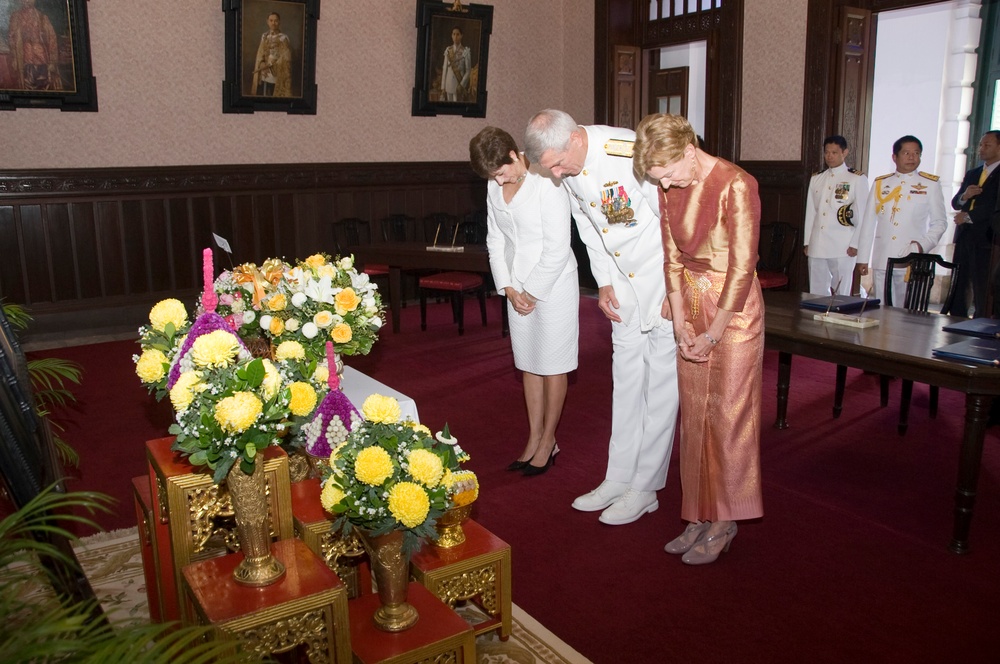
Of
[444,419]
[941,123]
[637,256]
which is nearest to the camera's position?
[637,256]

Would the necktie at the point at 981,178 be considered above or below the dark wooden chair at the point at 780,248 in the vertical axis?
above

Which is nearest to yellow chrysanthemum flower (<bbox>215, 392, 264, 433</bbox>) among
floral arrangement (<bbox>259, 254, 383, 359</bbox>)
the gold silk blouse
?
floral arrangement (<bbox>259, 254, 383, 359</bbox>)

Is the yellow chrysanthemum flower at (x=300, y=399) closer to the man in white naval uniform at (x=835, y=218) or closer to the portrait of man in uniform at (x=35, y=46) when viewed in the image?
the man in white naval uniform at (x=835, y=218)

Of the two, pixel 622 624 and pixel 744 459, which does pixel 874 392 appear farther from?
pixel 622 624

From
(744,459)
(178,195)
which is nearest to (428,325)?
(178,195)

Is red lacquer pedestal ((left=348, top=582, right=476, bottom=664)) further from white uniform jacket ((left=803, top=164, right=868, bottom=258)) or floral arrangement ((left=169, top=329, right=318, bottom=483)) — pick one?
white uniform jacket ((left=803, top=164, right=868, bottom=258))

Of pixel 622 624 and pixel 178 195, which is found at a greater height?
pixel 178 195

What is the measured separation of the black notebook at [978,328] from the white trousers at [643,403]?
1340 mm

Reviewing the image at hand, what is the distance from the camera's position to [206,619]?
2104 mm

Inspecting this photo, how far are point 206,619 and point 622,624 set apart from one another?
1.46 m

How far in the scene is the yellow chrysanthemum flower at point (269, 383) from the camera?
6.82 feet

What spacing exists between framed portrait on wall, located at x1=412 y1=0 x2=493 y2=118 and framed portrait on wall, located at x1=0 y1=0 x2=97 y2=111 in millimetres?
3230

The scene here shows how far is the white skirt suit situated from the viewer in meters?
3.88

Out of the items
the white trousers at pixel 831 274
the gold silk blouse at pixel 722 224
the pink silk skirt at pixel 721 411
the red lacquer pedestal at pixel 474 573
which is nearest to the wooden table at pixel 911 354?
the pink silk skirt at pixel 721 411
